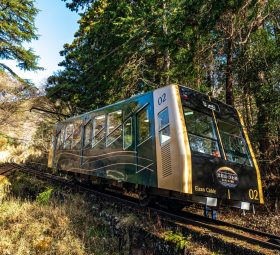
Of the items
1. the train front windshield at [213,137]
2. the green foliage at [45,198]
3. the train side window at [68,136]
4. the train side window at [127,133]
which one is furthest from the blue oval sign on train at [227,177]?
the train side window at [68,136]

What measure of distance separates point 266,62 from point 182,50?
379 centimetres

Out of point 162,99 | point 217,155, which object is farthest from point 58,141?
point 217,155

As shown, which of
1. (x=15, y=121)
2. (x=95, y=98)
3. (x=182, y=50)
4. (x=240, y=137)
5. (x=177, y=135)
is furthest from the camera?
(x=15, y=121)

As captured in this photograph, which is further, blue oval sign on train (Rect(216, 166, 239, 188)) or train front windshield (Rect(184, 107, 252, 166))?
train front windshield (Rect(184, 107, 252, 166))

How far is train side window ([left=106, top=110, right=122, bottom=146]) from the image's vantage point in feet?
27.4

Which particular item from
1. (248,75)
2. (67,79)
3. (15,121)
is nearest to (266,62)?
(248,75)

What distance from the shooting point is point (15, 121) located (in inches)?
1000

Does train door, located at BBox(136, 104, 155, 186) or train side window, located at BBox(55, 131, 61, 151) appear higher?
train side window, located at BBox(55, 131, 61, 151)

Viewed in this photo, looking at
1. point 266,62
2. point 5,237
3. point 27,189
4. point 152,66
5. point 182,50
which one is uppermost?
point 152,66

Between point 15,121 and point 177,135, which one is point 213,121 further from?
point 15,121

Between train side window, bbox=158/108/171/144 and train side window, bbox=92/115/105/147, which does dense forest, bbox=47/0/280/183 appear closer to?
train side window, bbox=92/115/105/147

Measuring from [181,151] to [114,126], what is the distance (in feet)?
10.1

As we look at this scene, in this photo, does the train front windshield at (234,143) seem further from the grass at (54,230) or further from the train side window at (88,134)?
the train side window at (88,134)

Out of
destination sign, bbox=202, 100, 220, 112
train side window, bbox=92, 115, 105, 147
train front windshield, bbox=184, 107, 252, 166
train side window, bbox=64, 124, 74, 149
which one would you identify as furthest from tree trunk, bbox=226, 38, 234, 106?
train side window, bbox=64, 124, 74, 149
